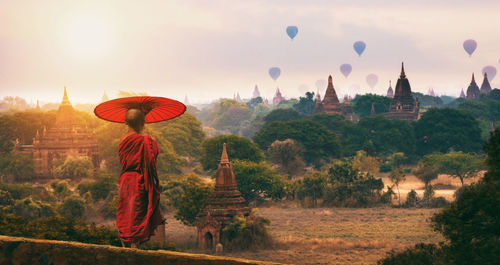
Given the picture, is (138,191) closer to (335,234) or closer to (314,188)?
(335,234)

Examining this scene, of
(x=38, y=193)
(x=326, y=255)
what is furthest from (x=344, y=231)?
(x=38, y=193)

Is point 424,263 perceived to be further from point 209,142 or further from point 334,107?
point 334,107

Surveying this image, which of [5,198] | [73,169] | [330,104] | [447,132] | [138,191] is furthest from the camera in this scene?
[330,104]

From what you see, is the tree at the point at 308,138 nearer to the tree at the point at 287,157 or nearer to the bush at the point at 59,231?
the tree at the point at 287,157

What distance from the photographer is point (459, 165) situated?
69.6m

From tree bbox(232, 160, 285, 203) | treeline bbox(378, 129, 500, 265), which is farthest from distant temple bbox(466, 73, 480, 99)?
treeline bbox(378, 129, 500, 265)

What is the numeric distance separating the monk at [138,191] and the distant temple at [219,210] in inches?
1204

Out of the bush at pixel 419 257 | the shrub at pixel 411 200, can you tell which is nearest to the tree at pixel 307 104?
the shrub at pixel 411 200

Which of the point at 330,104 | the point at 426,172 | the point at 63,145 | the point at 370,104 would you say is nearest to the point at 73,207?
the point at 63,145

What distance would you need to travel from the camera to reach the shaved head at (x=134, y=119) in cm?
1296

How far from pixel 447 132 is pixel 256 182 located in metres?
42.2

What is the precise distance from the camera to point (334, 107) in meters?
129

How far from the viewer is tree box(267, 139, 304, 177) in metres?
76.2

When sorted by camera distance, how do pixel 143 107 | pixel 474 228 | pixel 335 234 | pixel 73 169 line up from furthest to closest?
pixel 73 169 → pixel 335 234 → pixel 474 228 → pixel 143 107
